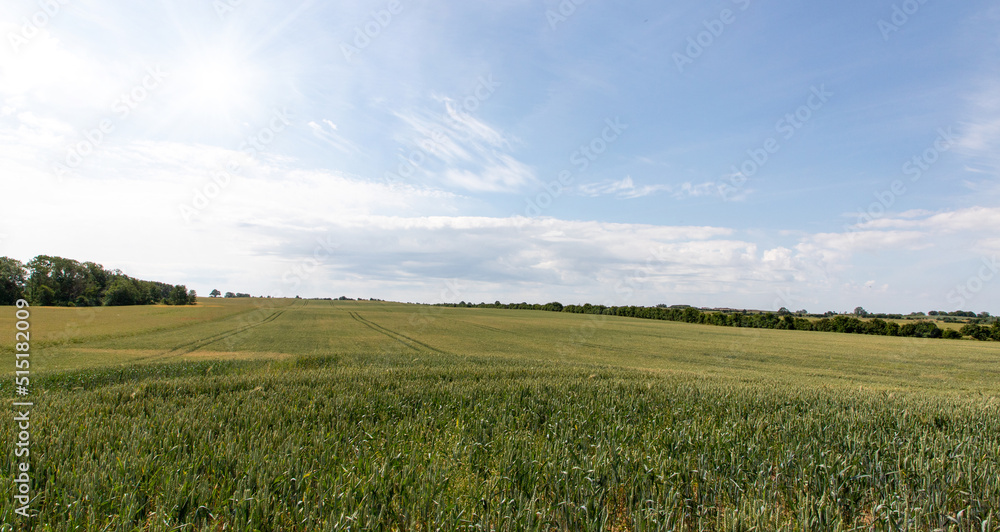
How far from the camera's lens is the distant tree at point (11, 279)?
63219mm

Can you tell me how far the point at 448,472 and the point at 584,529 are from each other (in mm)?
1563

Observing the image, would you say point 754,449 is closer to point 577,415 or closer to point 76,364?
point 577,415

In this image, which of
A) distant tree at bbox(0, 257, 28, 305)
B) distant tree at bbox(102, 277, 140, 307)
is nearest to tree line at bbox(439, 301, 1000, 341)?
distant tree at bbox(102, 277, 140, 307)

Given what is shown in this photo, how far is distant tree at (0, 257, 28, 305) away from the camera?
63219 millimetres

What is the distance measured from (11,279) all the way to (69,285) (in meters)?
11.4

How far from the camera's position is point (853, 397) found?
9.80 meters

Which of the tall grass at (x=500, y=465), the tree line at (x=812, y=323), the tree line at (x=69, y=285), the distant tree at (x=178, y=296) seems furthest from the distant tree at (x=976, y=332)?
the distant tree at (x=178, y=296)

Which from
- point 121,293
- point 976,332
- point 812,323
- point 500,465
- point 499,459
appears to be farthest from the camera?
point 121,293

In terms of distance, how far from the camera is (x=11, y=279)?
6438 centimetres

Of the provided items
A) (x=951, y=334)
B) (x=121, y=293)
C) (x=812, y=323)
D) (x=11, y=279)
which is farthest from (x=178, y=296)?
(x=951, y=334)

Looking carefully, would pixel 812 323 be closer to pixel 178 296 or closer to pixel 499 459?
Result: pixel 499 459

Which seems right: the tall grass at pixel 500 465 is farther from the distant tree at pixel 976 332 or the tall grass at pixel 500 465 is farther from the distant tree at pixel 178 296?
the distant tree at pixel 178 296

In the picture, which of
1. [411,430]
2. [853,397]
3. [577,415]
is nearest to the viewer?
[411,430]

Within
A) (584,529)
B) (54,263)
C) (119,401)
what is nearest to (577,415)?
(584,529)
